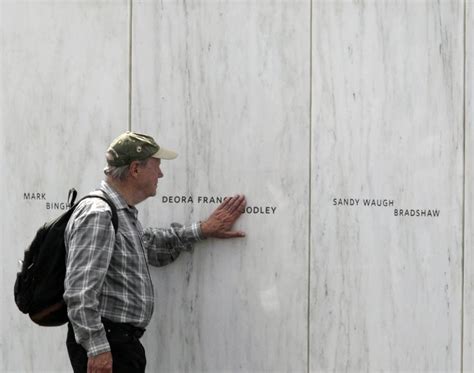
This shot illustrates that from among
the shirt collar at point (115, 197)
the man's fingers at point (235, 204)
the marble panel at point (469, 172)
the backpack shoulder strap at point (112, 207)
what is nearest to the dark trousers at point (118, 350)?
the backpack shoulder strap at point (112, 207)

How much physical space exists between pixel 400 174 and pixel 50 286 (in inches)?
110

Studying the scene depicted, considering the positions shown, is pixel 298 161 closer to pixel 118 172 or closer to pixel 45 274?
pixel 118 172

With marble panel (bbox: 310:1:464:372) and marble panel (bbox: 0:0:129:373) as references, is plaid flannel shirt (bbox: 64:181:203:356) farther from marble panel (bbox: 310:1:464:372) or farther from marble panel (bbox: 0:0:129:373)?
marble panel (bbox: 310:1:464:372)

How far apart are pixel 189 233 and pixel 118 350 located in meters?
1.31

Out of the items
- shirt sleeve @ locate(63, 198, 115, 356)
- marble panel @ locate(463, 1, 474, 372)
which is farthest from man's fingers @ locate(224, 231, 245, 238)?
marble panel @ locate(463, 1, 474, 372)

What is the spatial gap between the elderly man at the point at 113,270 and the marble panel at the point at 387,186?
146 centimetres

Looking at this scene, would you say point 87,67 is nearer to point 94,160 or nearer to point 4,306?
point 94,160

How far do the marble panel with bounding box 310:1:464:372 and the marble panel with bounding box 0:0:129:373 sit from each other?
1680mm

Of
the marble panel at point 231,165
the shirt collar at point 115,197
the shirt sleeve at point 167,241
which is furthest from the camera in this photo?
the marble panel at point 231,165

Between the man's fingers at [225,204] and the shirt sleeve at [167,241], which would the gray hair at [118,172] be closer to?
the shirt sleeve at [167,241]

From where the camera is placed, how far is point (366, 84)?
244 inches

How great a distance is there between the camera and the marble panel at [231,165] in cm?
623

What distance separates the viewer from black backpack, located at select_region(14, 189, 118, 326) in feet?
16.8

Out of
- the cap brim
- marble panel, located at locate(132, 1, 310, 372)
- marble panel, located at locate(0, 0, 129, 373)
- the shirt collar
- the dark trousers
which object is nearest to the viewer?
the dark trousers
